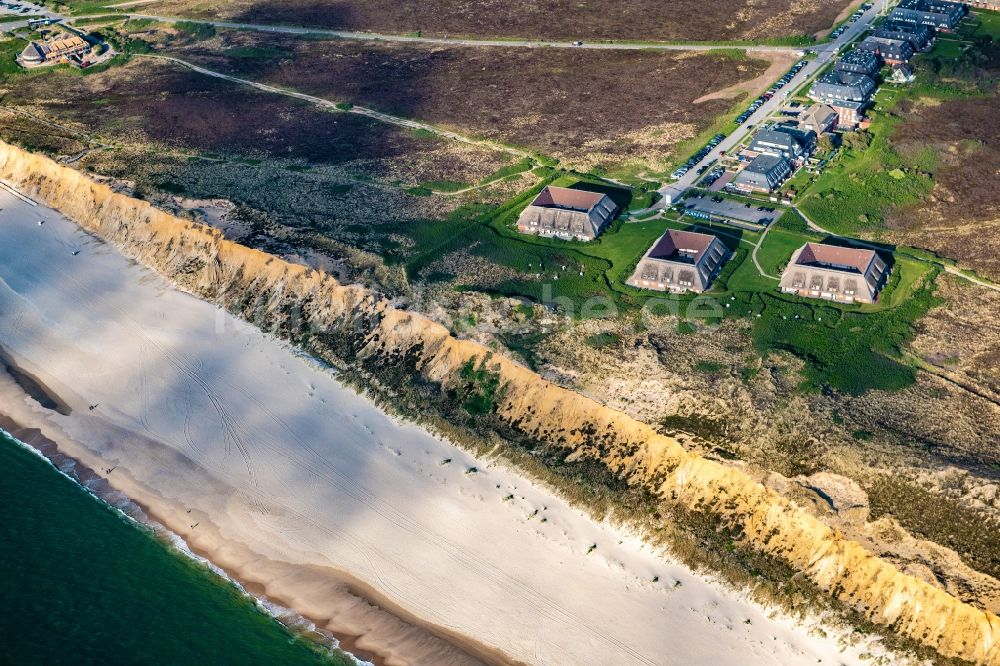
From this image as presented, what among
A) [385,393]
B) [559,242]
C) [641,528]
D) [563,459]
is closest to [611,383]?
[563,459]

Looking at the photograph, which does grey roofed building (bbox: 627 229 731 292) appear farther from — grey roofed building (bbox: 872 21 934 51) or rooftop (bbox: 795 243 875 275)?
grey roofed building (bbox: 872 21 934 51)

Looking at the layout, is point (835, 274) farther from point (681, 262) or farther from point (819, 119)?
point (819, 119)

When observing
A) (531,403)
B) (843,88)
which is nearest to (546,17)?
(843,88)

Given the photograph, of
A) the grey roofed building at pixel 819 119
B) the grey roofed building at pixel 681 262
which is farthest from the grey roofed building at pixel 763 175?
the grey roofed building at pixel 681 262

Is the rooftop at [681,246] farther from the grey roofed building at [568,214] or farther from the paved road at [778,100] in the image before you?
the paved road at [778,100]

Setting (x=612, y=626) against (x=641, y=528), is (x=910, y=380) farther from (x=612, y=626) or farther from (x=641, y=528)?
(x=612, y=626)

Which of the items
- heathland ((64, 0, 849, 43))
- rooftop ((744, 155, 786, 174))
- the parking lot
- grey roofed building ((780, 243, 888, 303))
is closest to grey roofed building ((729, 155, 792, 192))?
rooftop ((744, 155, 786, 174))
